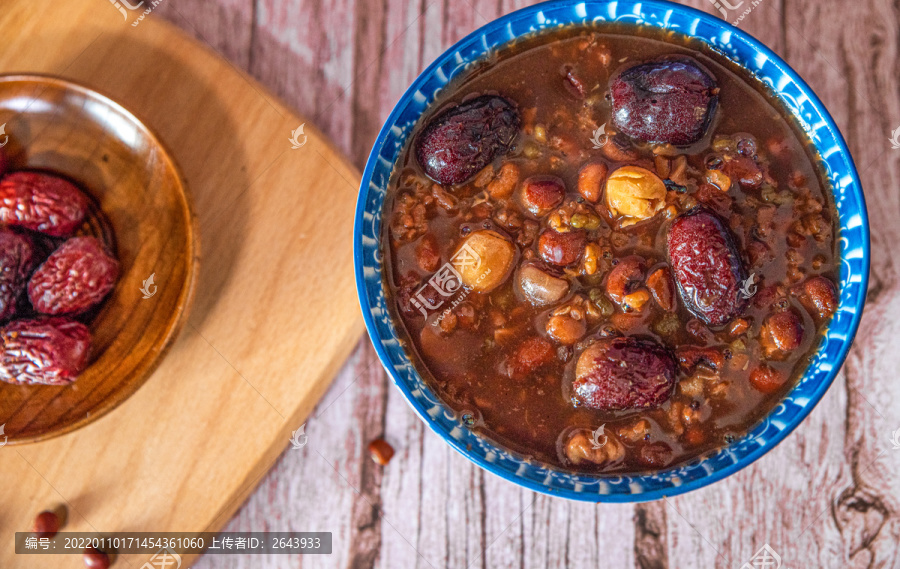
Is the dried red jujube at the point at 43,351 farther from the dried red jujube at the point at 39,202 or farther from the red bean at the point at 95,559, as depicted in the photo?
the red bean at the point at 95,559

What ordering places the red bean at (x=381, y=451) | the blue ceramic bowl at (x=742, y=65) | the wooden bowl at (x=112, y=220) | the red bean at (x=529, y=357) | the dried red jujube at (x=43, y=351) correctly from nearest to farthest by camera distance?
1. the blue ceramic bowl at (x=742, y=65)
2. the red bean at (x=529, y=357)
3. the dried red jujube at (x=43, y=351)
4. the wooden bowl at (x=112, y=220)
5. the red bean at (x=381, y=451)

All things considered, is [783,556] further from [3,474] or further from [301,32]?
[3,474]

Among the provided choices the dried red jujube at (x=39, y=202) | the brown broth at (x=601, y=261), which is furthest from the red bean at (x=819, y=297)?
the dried red jujube at (x=39, y=202)

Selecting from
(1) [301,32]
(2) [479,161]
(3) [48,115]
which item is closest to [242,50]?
(1) [301,32]

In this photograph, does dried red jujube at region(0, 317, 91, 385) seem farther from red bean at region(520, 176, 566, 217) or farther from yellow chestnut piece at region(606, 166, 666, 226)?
yellow chestnut piece at region(606, 166, 666, 226)

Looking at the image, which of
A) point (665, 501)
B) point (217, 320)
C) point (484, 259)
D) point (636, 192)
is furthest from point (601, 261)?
point (217, 320)

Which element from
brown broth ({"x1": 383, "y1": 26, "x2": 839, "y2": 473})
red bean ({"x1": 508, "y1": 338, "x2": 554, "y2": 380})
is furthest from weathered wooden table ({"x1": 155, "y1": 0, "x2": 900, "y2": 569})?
red bean ({"x1": 508, "y1": 338, "x2": 554, "y2": 380})

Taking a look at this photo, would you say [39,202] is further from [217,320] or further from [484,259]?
[484,259]
